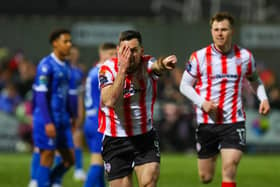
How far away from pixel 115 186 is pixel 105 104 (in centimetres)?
95

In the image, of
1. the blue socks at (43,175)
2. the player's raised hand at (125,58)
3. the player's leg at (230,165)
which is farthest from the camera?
the blue socks at (43,175)

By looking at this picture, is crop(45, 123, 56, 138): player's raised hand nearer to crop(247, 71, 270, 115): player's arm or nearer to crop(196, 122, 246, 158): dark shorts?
crop(196, 122, 246, 158): dark shorts

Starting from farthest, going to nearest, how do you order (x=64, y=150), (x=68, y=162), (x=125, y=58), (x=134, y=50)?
(x=68, y=162) → (x=64, y=150) → (x=134, y=50) → (x=125, y=58)

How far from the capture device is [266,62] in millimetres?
25656

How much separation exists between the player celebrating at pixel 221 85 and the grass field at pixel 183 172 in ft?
11.8

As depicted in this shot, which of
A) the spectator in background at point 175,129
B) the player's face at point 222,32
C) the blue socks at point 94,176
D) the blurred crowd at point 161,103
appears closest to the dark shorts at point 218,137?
the player's face at point 222,32

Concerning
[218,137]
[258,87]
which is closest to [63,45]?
[218,137]

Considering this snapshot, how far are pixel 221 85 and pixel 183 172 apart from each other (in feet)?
21.6

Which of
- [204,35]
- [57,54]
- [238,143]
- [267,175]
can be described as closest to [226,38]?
[238,143]

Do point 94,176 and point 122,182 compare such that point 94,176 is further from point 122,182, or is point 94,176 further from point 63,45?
point 122,182

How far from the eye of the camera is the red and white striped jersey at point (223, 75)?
35.0 feet

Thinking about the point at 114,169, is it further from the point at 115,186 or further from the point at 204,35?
the point at 204,35

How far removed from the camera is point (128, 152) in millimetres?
8797

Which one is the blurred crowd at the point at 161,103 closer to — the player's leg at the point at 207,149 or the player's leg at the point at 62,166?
the player's leg at the point at 62,166
